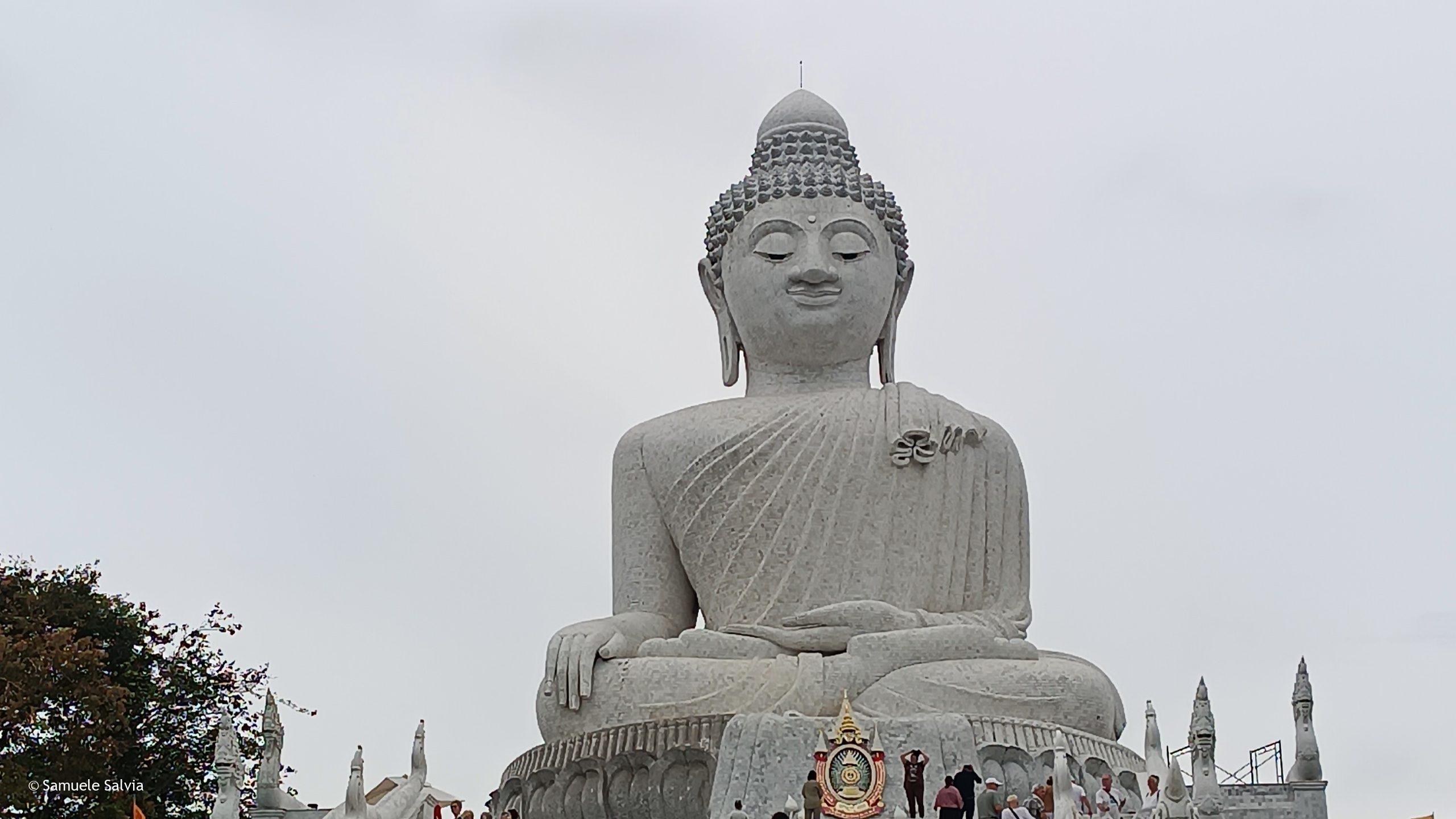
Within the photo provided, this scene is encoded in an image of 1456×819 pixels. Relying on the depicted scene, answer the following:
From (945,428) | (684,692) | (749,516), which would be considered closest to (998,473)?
(945,428)

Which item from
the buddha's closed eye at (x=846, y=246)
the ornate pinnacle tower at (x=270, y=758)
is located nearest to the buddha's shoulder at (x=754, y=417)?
the buddha's closed eye at (x=846, y=246)

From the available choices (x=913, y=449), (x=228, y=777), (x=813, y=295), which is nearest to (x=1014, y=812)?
(x=913, y=449)

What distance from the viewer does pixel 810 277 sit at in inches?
683

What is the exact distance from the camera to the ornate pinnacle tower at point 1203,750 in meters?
13.3

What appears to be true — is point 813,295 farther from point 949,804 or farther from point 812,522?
point 949,804

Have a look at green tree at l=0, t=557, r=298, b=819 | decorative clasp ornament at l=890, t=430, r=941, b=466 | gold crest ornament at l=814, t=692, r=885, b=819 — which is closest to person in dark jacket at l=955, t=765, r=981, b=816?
gold crest ornament at l=814, t=692, r=885, b=819

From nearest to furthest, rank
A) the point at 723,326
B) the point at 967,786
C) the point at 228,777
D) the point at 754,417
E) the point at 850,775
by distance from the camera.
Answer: the point at 967,786, the point at 850,775, the point at 228,777, the point at 754,417, the point at 723,326

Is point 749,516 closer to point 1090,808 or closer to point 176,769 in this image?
point 1090,808

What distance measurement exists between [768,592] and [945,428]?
1.73 metres

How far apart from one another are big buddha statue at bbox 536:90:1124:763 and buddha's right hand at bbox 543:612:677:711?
2cm

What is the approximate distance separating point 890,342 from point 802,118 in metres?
1.90

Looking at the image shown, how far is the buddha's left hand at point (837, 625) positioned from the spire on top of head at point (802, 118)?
13.8 feet

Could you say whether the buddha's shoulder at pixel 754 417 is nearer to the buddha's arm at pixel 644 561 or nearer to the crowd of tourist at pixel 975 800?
the buddha's arm at pixel 644 561

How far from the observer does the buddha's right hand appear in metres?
15.9
